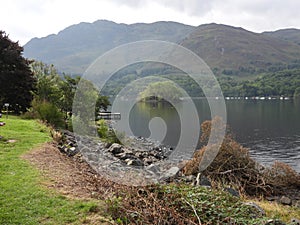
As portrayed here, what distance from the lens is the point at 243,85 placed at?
162625 mm

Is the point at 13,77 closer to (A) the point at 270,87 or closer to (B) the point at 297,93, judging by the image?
(B) the point at 297,93

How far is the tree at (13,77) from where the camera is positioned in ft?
87.5

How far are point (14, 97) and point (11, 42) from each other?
17.0 feet

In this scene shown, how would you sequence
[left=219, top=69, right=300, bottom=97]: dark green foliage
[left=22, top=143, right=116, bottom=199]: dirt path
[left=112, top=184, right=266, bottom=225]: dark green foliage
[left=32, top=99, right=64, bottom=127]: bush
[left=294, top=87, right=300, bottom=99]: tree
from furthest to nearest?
[left=219, top=69, right=300, bottom=97]: dark green foliage
[left=294, top=87, right=300, bottom=99]: tree
[left=32, top=99, right=64, bottom=127]: bush
[left=22, top=143, right=116, bottom=199]: dirt path
[left=112, top=184, right=266, bottom=225]: dark green foliage

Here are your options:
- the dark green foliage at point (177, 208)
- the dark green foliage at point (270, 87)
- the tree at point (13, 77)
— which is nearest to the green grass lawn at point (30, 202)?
the dark green foliage at point (177, 208)

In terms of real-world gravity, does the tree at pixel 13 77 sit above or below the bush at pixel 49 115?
above

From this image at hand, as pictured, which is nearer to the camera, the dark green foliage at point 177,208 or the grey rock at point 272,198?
the dark green foliage at point 177,208

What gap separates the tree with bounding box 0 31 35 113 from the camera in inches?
1049

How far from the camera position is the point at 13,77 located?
27.0 m

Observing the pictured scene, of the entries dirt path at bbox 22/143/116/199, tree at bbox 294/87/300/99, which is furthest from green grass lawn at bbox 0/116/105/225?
tree at bbox 294/87/300/99

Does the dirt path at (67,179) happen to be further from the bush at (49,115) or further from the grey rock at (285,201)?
the bush at (49,115)

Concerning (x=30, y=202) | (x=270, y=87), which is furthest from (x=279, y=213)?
(x=270, y=87)

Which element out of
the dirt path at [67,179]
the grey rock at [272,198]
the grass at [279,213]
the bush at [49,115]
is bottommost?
the grey rock at [272,198]

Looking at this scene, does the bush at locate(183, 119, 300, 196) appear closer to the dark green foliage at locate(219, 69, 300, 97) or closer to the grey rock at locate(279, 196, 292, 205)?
the grey rock at locate(279, 196, 292, 205)
